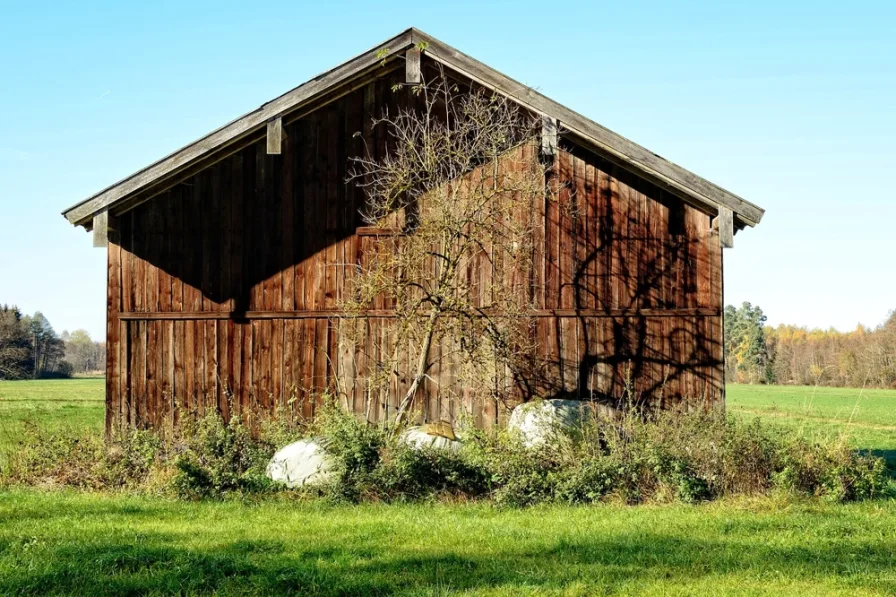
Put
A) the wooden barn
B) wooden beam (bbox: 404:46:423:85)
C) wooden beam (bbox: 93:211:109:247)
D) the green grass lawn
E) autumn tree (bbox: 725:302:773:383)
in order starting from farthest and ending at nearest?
1. autumn tree (bbox: 725:302:773:383)
2. the wooden barn
3. wooden beam (bbox: 404:46:423:85)
4. wooden beam (bbox: 93:211:109:247)
5. the green grass lawn

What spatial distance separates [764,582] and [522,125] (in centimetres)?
999

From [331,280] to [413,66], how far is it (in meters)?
3.94

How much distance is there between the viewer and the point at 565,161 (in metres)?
16.4

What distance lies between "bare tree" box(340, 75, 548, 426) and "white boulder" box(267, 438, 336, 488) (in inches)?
68.0

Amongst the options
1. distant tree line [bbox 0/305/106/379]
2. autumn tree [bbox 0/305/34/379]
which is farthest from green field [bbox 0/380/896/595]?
distant tree line [bbox 0/305/106/379]

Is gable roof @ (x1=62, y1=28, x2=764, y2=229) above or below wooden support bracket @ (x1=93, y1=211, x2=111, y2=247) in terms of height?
above

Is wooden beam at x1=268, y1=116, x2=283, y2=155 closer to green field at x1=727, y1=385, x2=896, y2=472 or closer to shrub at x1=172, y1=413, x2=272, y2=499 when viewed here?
shrub at x1=172, y1=413, x2=272, y2=499

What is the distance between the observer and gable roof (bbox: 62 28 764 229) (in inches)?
594

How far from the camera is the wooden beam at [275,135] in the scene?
15.3m

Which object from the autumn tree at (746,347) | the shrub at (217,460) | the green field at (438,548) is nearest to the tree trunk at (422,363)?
the shrub at (217,460)

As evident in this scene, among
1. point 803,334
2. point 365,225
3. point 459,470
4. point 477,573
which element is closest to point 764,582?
point 477,573

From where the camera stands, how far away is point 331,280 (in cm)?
1617

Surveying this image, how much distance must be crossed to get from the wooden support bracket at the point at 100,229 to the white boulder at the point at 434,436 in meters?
5.79

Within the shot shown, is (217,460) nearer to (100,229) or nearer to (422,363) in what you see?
(422,363)
